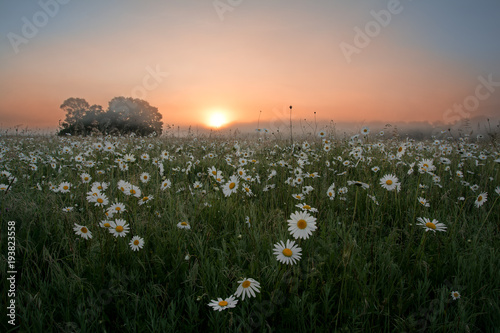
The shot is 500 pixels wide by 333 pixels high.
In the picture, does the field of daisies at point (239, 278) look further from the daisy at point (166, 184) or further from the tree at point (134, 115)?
the tree at point (134, 115)

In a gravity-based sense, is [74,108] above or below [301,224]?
above

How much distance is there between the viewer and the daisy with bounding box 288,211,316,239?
1.54 meters

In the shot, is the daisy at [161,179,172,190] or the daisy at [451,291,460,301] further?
the daisy at [161,179,172,190]

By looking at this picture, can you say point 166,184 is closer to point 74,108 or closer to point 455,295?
point 455,295

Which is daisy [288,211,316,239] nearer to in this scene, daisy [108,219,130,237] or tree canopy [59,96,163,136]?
daisy [108,219,130,237]

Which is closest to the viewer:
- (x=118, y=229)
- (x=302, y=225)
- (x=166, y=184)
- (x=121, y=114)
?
(x=302, y=225)

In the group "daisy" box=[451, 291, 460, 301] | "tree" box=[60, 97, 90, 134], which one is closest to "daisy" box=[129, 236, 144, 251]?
"daisy" box=[451, 291, 460, 301]

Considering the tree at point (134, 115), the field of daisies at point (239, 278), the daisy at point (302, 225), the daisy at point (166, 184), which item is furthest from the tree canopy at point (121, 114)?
the daisy at point (302, 225)

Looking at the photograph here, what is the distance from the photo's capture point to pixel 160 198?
3.05m

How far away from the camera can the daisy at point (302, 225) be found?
1539 millimetres

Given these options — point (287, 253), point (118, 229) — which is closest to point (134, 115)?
point (118, 229)

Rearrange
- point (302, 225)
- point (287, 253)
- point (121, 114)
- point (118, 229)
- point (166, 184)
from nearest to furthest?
point (287, 253) < point (302, 225) < point (118, 229) < point (166, 184) < point (121, 114)

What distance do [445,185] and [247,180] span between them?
2.78 m

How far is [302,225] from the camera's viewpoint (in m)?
1.59
